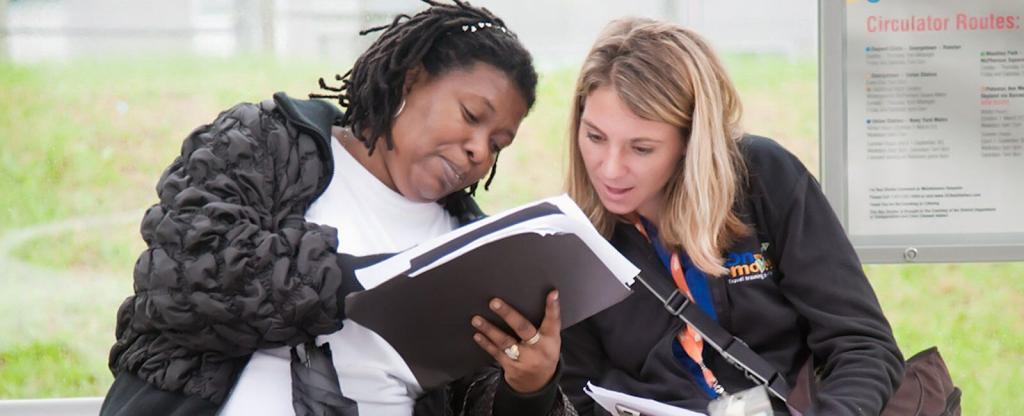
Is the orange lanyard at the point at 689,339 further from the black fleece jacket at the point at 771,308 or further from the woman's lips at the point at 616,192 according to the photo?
the woman's lips at the point at 616,192

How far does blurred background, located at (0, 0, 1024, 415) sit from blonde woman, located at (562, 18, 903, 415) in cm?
71

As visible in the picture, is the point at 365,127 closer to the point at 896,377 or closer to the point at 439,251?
the point at 439,251

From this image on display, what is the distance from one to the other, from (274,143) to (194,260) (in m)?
0.27

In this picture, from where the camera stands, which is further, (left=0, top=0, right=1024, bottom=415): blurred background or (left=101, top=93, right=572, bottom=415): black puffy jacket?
(left=0, top=0, right=1024, bottom=415): blurred background

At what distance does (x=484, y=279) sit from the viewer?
1656mm

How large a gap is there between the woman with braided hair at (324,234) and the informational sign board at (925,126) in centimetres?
108

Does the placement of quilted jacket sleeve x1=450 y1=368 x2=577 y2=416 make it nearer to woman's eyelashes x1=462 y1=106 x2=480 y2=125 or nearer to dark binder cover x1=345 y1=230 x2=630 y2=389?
dark binder cover x1=345 y1=230 x2=630 y2=389

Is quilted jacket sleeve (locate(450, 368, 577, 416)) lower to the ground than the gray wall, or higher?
lower

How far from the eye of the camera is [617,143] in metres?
2.08

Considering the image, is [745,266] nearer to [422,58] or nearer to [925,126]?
[422,58]

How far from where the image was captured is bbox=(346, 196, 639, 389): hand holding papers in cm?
158

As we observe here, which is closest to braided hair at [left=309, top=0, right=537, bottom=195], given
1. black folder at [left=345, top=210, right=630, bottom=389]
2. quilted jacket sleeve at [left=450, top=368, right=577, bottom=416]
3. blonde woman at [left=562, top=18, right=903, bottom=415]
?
blonde woman at [left=562, top=18, right=903, bottom=415]

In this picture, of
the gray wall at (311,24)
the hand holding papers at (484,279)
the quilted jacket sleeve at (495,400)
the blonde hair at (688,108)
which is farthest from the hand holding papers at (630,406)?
the gray wall at (311,24)

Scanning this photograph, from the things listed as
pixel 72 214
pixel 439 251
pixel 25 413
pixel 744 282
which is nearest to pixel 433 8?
pixel 439 251
